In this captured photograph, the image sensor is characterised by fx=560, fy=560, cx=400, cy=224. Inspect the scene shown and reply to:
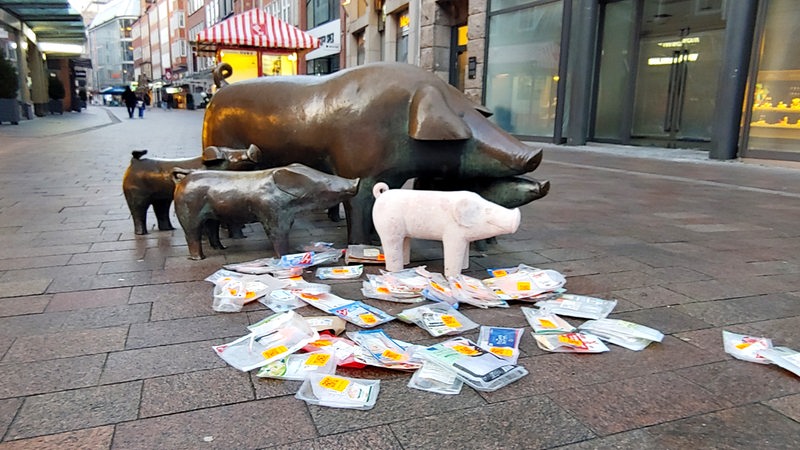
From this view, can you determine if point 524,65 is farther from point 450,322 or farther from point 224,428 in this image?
point 224,428

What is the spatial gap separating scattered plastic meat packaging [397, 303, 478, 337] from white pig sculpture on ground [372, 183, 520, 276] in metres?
0.50

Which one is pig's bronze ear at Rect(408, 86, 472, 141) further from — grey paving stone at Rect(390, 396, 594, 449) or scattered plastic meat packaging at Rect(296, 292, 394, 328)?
grey paving stone at Rect(390, 396, 594, 449)

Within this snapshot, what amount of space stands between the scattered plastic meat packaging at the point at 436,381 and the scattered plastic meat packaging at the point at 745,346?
45.6 inches

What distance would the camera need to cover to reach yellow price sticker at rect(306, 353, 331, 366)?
2.03 meters

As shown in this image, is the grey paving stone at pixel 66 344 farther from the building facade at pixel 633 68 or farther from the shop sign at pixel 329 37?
the shop sign at pixel 329 37

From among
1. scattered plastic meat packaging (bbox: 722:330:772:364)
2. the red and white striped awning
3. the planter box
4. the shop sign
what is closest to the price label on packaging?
scattered plastic meat packaging (bbox: 722:330:772:364)

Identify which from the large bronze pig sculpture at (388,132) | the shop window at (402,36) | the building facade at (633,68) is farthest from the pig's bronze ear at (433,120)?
the shop window at (402,36)

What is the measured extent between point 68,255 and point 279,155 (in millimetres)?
1484

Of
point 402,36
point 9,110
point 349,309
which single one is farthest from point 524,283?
point 9,110

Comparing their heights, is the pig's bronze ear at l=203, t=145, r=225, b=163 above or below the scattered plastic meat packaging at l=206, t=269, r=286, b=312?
above

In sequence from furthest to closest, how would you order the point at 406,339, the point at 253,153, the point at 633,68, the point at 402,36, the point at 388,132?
the point at 402,36
the point at 633,68
the point at 253,153
the point at 388,132
the point at 406,339

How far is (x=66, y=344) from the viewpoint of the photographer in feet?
7.28

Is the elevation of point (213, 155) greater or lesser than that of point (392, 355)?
greater

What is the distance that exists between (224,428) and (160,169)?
2.71 meters
